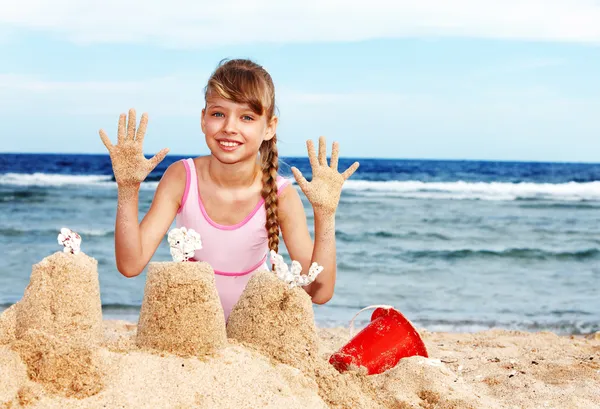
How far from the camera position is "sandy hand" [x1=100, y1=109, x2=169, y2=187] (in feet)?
10.2

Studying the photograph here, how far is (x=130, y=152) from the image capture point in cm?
312

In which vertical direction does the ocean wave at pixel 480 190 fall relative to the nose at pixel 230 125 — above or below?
below

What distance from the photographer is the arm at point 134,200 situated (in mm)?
3119

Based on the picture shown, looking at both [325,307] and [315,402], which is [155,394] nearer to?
[315,402]

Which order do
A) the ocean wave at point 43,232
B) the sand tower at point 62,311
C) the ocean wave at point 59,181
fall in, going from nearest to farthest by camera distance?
the sand tower at point 62,311 → the ocean wave at point 43,232 → the ocean wave at point 59,181

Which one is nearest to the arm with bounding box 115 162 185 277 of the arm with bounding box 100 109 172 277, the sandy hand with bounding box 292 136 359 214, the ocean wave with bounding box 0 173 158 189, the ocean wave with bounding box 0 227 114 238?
the arm with bounding box 100 109 172 277

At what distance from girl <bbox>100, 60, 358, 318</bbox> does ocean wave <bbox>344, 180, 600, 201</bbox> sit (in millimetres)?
18149

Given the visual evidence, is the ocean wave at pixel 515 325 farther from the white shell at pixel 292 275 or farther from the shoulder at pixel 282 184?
the white shell at pixel 292 275

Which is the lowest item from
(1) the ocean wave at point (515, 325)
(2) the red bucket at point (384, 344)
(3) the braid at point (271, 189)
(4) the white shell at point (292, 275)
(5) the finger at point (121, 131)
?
Result: (1) the ocean wave at point (515, 325)

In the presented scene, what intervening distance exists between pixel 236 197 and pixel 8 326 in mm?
1372

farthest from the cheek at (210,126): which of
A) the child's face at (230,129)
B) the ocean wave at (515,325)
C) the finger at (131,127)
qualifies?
the ocean wave at (515,325)

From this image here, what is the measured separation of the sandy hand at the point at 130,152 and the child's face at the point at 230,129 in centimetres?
41

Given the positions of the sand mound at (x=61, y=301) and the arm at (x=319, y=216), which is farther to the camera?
the arm at (x=319, y=216)

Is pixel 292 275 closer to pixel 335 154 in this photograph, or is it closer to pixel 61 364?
pixel 335 154
